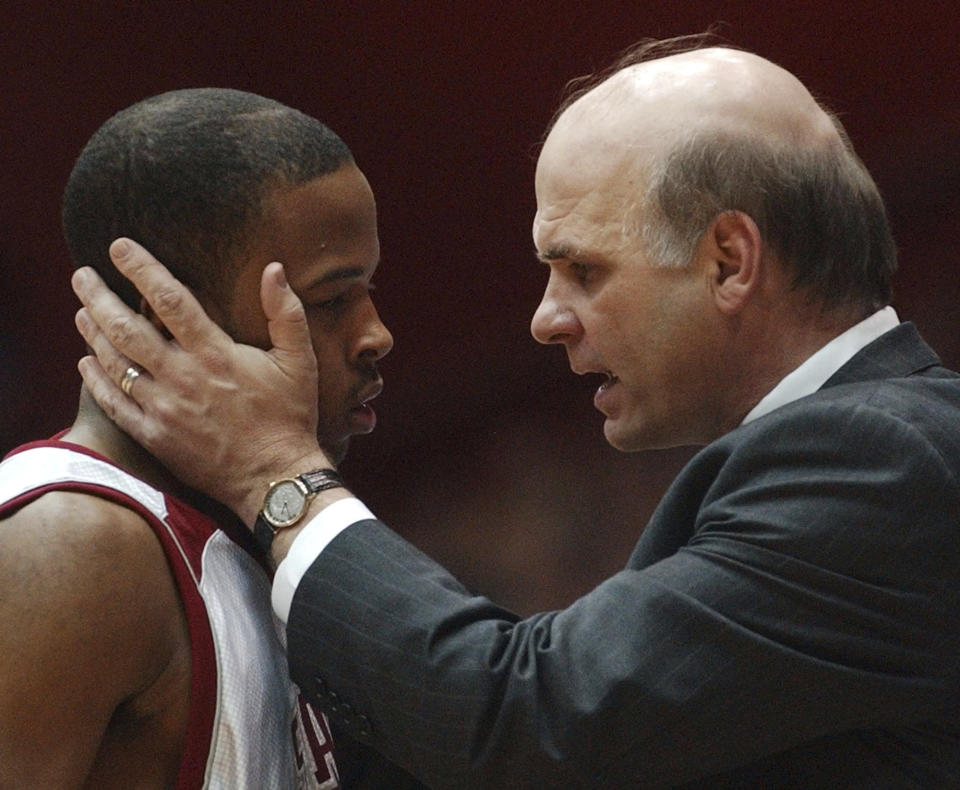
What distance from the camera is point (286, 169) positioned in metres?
1.45

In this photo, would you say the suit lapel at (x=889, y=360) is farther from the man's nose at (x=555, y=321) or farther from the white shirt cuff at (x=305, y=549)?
the white shirt cuff at (x=305, y=549)

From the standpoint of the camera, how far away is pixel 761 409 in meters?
1.57

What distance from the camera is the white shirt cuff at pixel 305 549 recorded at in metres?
1.40

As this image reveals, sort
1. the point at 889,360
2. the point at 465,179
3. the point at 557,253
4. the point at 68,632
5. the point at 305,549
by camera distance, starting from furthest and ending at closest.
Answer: the point at 465,179, the point at 557,253, the point at 889,360, the point at 305,549, the point at 68,632

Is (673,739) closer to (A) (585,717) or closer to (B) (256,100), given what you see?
(A) (585,717)

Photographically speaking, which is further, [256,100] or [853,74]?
[853,74]

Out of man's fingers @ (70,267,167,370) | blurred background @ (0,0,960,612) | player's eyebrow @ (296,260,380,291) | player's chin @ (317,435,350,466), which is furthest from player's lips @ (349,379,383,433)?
blurred background @ (0,0,960,612)

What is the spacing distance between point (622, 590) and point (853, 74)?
180cm

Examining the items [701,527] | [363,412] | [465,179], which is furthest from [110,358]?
[465,179]

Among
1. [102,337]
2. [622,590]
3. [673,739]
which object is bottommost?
[673,739]

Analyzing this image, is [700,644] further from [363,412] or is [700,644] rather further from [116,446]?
[116,446]

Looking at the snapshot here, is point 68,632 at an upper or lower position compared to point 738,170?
lower

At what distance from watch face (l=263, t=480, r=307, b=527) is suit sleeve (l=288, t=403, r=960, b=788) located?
0.20ft

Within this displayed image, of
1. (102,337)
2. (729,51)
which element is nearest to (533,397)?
(729,51)
